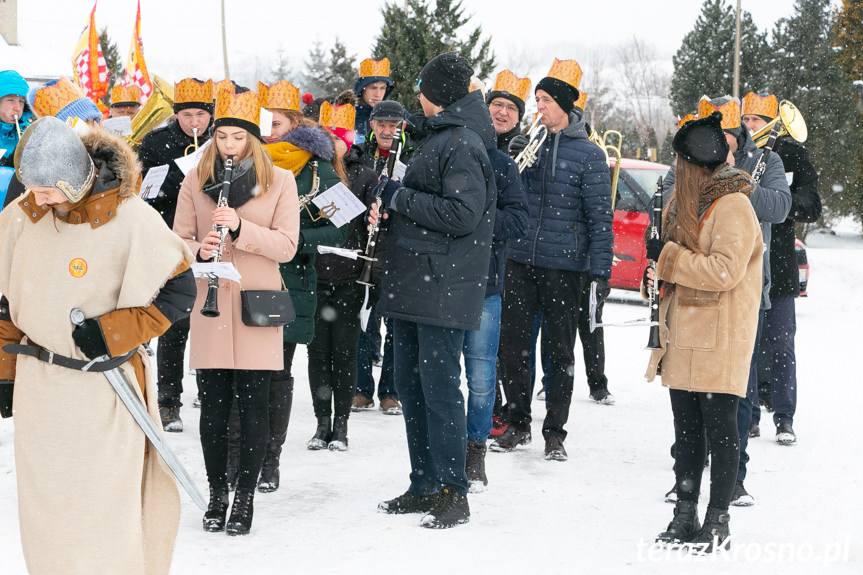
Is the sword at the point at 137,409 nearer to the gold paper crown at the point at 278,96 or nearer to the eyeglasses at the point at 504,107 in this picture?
the gold paper crown at the point at 278,96

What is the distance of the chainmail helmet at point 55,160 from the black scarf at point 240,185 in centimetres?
135

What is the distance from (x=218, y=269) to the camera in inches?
157

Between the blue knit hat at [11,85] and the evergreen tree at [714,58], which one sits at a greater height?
the evergreen tree at [714,58]

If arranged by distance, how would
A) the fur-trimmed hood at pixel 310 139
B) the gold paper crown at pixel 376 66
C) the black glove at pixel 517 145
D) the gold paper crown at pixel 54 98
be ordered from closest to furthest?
the gold paper crown at pixel 54 98
the fur-trimmed hood at pixel 310 139
the black glove at pixel 517 145
the gold paper crown at pixel 376 66

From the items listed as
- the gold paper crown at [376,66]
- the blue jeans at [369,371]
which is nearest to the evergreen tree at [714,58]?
the gold paper crown at [376,66]

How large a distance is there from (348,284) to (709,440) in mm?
2524

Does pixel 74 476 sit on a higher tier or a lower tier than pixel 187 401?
higher

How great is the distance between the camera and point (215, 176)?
4.48m

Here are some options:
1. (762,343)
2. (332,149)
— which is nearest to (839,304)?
(762,343)

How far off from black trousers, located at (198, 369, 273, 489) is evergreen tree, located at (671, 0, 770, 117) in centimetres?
3052

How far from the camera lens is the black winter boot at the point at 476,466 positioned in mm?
5316

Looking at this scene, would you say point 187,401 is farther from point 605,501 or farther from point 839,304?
point 839,304

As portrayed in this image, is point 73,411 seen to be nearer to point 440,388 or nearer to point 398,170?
point 440,388

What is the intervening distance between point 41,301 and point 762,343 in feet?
19.1
